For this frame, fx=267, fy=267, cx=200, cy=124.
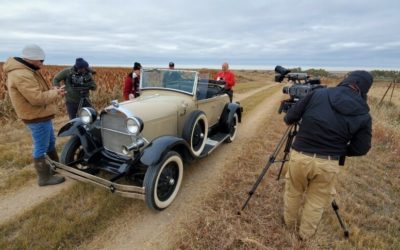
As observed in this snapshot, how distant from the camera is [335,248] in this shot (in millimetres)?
3238

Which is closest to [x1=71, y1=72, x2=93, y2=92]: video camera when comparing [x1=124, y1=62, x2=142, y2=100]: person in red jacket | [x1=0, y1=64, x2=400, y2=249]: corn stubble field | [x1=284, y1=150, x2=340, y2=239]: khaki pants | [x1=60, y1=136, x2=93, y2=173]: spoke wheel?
[x1=124, y1=62, x2=142, y2=100]: person in red jacket

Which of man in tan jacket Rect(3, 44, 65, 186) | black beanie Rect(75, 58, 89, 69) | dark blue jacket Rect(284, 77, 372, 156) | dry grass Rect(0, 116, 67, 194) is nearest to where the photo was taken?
dark blue jacket Rect(284, 77, 372, 156)

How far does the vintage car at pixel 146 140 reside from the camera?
145 inches

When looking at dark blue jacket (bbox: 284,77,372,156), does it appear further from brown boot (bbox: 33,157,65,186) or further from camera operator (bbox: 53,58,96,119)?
camera operator (bbox: 53,58,96,119)

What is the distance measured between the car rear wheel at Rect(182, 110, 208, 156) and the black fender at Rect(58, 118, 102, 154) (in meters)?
1.50

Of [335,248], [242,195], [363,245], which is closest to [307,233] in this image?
[335,248]

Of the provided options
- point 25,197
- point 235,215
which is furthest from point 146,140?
point 25,197

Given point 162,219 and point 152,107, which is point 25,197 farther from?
point 152,107

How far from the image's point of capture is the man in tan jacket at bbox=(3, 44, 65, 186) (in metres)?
3.90

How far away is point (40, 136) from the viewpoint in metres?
4.32

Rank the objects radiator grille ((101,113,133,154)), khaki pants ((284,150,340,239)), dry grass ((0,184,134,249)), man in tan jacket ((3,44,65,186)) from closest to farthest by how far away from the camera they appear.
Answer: khaki pants ((284,150,340,239))
dry grass ((0,184,134,249))
man in tan jacket ((3,44,65,186))
radiator grille ((101,113,133,154))

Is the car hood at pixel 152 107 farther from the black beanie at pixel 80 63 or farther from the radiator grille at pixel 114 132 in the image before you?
the black beanie at pixel 80 63

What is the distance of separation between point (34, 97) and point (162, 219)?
8.47ft

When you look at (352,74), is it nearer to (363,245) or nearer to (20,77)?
(363,245)
